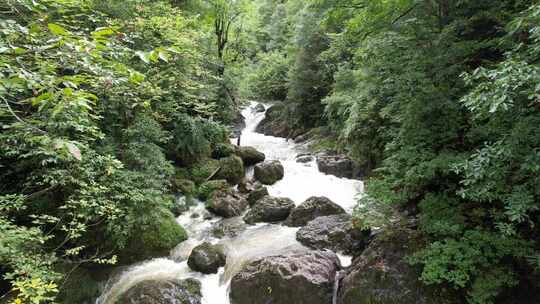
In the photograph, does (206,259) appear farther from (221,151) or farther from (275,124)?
(275,124)

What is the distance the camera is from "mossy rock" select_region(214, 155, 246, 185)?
996cm

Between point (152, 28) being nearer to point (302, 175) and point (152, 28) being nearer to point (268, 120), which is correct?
point (302, 175)

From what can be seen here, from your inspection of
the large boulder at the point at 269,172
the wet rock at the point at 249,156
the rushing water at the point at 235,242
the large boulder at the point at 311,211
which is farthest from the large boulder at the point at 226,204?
the wet rock at the point at 249,156

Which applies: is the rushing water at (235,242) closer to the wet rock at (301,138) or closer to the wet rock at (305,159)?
the wet rock at (305,159)

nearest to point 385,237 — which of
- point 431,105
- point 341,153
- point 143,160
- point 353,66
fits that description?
point 431,105

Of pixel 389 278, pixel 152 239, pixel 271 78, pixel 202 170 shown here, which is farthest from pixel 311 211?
pixel 271 78

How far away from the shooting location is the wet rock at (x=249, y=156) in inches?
449

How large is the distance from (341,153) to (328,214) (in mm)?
4620

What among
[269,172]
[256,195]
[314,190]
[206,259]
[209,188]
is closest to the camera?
[206,259]

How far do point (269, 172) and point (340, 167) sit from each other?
2.56 metres

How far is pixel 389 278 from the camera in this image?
4605 mm

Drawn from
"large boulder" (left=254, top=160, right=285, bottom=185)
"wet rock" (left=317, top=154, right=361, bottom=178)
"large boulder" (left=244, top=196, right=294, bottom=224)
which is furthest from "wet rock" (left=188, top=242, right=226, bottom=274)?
"wet rock" (left=317, top=154, right=361, bottom=178)

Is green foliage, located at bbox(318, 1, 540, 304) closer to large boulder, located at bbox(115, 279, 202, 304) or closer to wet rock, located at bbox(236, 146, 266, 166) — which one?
large boulder, located at bbox(115, 279, 202, 304)

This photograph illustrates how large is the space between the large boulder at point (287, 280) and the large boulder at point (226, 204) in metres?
2.80
